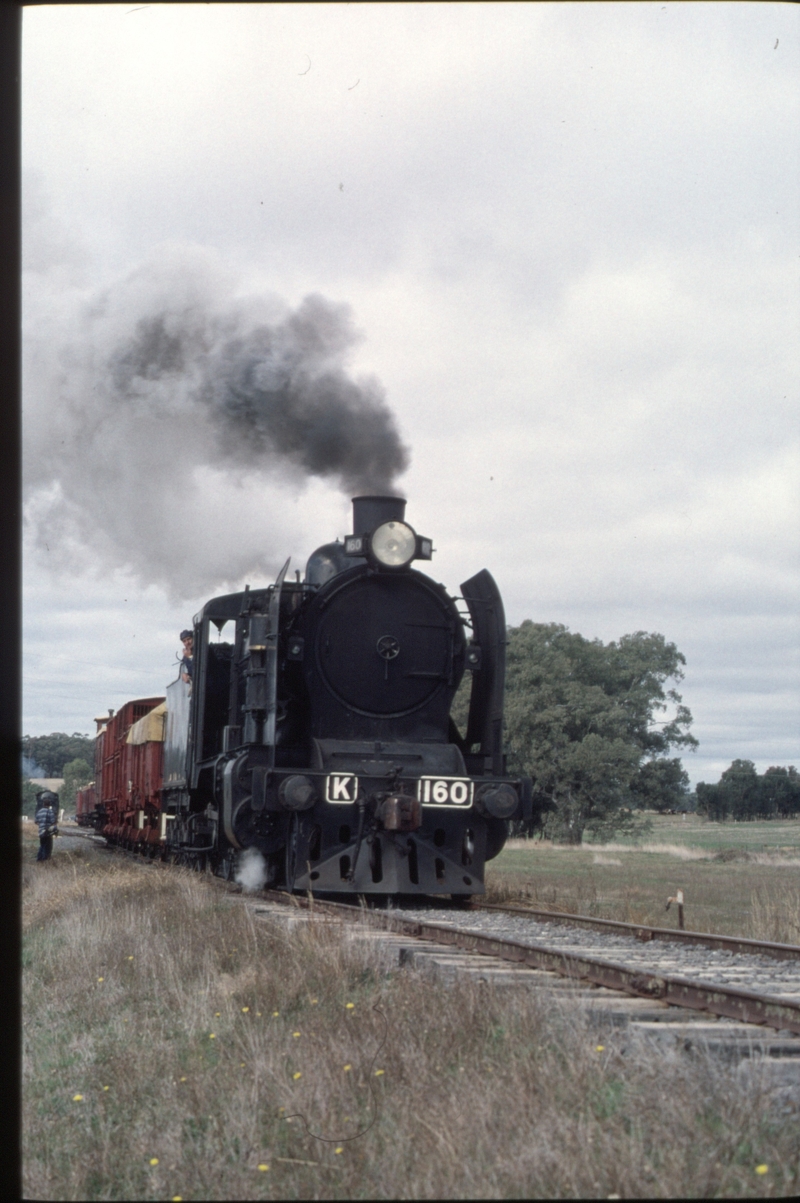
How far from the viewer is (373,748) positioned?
414 inches

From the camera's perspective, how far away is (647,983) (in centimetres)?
554

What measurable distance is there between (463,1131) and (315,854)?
23.1 ft

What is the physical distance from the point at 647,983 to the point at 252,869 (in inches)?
228

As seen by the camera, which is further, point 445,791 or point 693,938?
point 445,791

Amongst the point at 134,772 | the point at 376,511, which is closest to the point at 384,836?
the point at 376,511

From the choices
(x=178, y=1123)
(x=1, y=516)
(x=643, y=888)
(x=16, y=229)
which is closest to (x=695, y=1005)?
(x=178, y=1123)

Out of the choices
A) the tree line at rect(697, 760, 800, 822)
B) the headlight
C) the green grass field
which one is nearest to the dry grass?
the headlight

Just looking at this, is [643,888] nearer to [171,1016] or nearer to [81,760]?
[171,1016]

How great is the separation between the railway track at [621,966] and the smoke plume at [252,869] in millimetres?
345

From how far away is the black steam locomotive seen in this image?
32.7 feet

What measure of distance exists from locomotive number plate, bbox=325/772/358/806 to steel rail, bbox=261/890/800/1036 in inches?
89.4

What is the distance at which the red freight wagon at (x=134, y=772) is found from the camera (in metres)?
19.3

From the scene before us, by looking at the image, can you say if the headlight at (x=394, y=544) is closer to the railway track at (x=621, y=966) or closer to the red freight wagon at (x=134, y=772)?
the railway track at (x=621, y=966)

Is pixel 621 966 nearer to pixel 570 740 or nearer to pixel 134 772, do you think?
pixel 134 772
